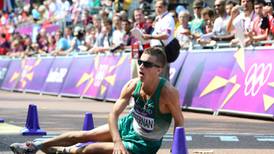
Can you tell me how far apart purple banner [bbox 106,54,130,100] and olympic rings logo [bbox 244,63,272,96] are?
17.0ft

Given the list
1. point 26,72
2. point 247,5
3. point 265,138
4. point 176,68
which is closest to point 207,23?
point 176,68

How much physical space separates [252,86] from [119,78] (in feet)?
19.7

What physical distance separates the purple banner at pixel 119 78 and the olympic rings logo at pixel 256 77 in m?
5.18

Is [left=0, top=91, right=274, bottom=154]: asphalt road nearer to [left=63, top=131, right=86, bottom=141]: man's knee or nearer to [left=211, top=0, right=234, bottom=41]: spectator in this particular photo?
[left=63, top=131, right=86, bottom=141]: man's knee

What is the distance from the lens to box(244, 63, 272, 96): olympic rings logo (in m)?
14.8

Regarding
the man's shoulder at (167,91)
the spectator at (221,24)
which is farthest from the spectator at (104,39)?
the man's shoulder at (167,91)

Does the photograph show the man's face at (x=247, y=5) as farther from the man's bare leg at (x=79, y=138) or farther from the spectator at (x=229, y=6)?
the man's bare leg at (x=79, y=138)

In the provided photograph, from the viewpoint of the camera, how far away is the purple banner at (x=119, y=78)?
2009cm

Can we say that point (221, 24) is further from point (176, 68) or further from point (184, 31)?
point (176, 68)

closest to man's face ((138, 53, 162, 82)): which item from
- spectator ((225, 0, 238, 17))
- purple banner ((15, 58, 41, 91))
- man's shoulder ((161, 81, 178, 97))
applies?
man's shoulder ((161, 81, 178, 97))

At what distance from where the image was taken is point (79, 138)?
8.34 m

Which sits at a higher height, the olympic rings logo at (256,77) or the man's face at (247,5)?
the man's face at (247,5)

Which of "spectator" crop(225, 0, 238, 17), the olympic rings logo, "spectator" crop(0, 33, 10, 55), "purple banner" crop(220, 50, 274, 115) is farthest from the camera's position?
"spectator" crop(0, 33, 10, 55)

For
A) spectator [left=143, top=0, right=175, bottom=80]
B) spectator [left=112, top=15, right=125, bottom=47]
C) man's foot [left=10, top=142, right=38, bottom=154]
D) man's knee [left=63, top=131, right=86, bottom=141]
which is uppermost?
man's knee [left=63, top=131, right=86, bottom=141]
